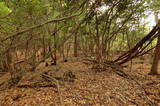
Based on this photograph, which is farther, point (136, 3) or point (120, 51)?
point (120, 51)

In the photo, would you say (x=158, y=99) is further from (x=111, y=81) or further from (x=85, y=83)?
(x=85, y=83)

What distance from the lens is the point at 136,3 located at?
5.37 meters

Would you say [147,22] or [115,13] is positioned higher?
[147,22]

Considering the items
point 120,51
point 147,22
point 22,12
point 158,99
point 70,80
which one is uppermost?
point 147,22

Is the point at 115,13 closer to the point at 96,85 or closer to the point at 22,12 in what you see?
the point at 96,85

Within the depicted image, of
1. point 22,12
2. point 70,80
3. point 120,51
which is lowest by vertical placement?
point 70,80

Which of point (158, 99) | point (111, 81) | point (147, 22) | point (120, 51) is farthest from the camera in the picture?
point (120, 51)

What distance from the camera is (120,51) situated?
38.5 feet

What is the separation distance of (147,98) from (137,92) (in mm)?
362

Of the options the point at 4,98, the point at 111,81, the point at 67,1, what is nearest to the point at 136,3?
the point at 67,1

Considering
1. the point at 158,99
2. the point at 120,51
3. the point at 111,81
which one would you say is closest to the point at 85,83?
the point at 111,81

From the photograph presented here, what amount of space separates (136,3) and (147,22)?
585cm

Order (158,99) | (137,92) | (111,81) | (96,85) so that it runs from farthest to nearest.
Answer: (111,81) < (96,85) < (137,92) < (158,99)

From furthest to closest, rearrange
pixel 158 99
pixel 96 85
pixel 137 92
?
pixel 96 85
pixel 137 92
pixel 158 99
